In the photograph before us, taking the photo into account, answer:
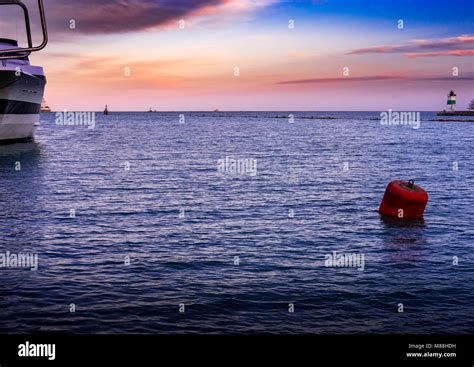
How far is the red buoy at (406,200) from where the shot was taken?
2692cm

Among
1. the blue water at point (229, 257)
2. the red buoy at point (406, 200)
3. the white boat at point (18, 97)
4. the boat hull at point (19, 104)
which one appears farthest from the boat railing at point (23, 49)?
the boat hull at point (19, 104)

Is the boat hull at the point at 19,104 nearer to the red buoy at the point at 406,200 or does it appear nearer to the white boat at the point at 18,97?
the white boat at the point at 18,97

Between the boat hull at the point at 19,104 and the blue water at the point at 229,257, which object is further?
the boat hull at the point at 19,104

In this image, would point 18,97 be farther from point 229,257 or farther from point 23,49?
point 23,49

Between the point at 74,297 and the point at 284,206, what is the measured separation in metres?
18.2

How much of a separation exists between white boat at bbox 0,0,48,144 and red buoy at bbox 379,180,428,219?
4591cm

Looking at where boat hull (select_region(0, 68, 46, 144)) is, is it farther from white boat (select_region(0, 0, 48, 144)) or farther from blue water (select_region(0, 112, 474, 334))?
blue water (select_region(0, 112, 474, 334))

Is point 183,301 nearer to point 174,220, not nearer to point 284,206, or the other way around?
point 174,220

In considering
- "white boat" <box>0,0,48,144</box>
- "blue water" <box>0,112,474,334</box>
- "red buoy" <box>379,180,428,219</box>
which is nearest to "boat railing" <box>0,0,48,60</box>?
"blue water" <box>0,112,474,334</box>

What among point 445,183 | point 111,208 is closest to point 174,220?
point 111,208

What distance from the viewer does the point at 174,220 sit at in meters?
27.5

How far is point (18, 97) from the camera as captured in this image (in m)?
70.9

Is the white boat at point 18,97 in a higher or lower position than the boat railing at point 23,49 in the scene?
higher

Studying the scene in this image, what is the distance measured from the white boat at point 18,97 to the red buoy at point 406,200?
45905 mm
